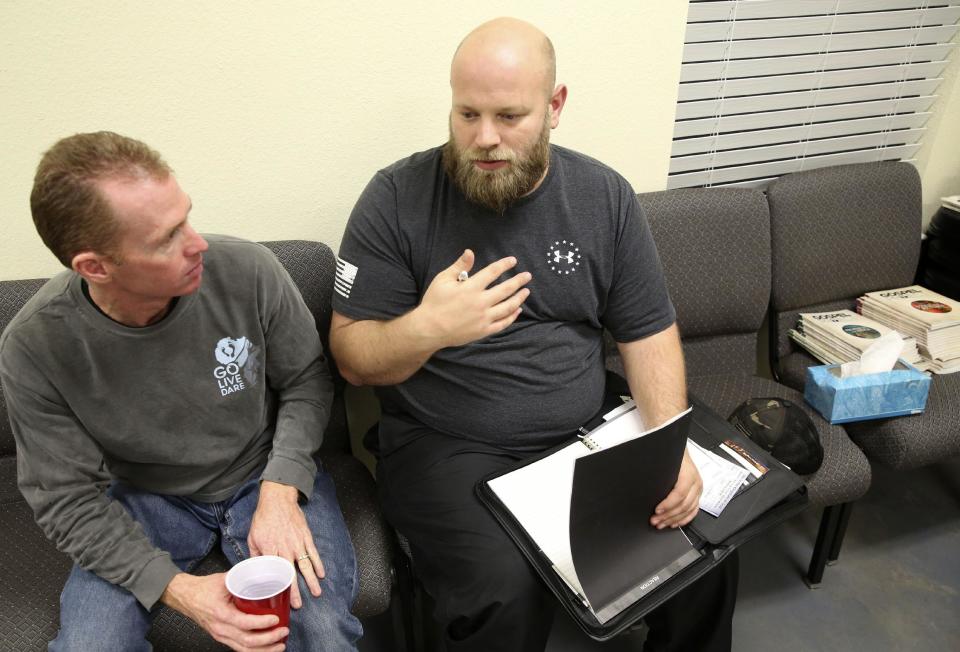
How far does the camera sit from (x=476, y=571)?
1.29 meters

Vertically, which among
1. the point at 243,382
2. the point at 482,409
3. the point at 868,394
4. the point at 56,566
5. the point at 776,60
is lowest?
the point at 56,566

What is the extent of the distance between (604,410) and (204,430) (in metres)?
0.89

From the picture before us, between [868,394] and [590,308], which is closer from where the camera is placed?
[590,308]

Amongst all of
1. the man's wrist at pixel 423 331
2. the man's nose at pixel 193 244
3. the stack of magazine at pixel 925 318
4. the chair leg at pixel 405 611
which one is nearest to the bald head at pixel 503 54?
the man's wrist at pixel 423 331

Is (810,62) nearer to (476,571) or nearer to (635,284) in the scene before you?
(635,284)

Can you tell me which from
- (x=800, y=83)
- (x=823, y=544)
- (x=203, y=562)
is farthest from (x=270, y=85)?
(x=823, y=544)

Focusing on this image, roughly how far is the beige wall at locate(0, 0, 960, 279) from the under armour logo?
1.79 feet

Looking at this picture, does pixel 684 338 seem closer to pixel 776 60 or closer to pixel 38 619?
pixel 776 60

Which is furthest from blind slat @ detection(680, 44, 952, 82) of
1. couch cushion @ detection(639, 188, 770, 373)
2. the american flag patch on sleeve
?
the american flag patch on sleeve

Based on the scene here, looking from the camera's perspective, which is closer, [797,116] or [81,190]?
[81,190]

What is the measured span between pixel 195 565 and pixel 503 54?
1193 millimetres

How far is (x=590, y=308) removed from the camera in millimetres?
1534

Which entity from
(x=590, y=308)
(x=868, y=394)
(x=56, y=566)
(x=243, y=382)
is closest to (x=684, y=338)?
(x=868, y=394)

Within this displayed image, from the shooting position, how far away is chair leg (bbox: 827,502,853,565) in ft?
5.94
